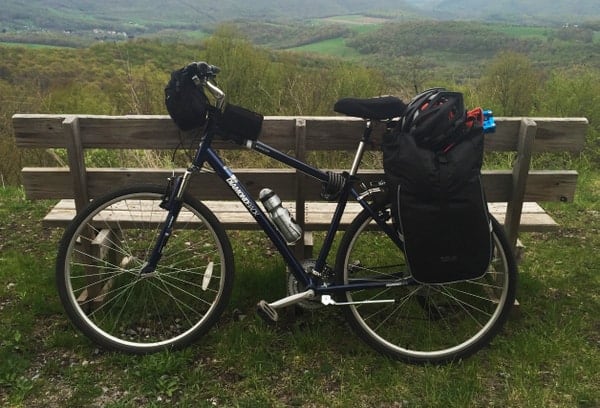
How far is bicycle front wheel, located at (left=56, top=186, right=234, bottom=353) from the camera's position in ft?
9.78

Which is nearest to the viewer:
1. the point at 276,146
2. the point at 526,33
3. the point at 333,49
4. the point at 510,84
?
the point at 276,146

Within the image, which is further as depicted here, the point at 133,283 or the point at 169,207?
the point at 133,283

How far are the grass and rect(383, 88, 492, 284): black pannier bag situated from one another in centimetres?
60

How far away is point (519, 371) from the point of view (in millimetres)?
2908

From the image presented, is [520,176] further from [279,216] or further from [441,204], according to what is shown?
[279,216]

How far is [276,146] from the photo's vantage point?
10.3ft

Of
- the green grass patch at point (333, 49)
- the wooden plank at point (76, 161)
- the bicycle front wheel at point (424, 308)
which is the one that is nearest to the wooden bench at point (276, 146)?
the wooden plank at point (76, 161)

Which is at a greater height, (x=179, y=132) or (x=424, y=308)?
(x=179, y=132)

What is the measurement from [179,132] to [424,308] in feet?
6.08

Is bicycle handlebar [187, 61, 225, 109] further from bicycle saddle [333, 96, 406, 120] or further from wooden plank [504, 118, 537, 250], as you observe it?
wooden plank [504, 118, 537, 250]

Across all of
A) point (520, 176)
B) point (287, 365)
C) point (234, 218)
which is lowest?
point (287, 365)

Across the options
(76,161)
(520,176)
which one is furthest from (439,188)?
(76,161)

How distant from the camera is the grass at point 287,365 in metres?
2.73

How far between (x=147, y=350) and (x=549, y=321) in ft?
8.00
